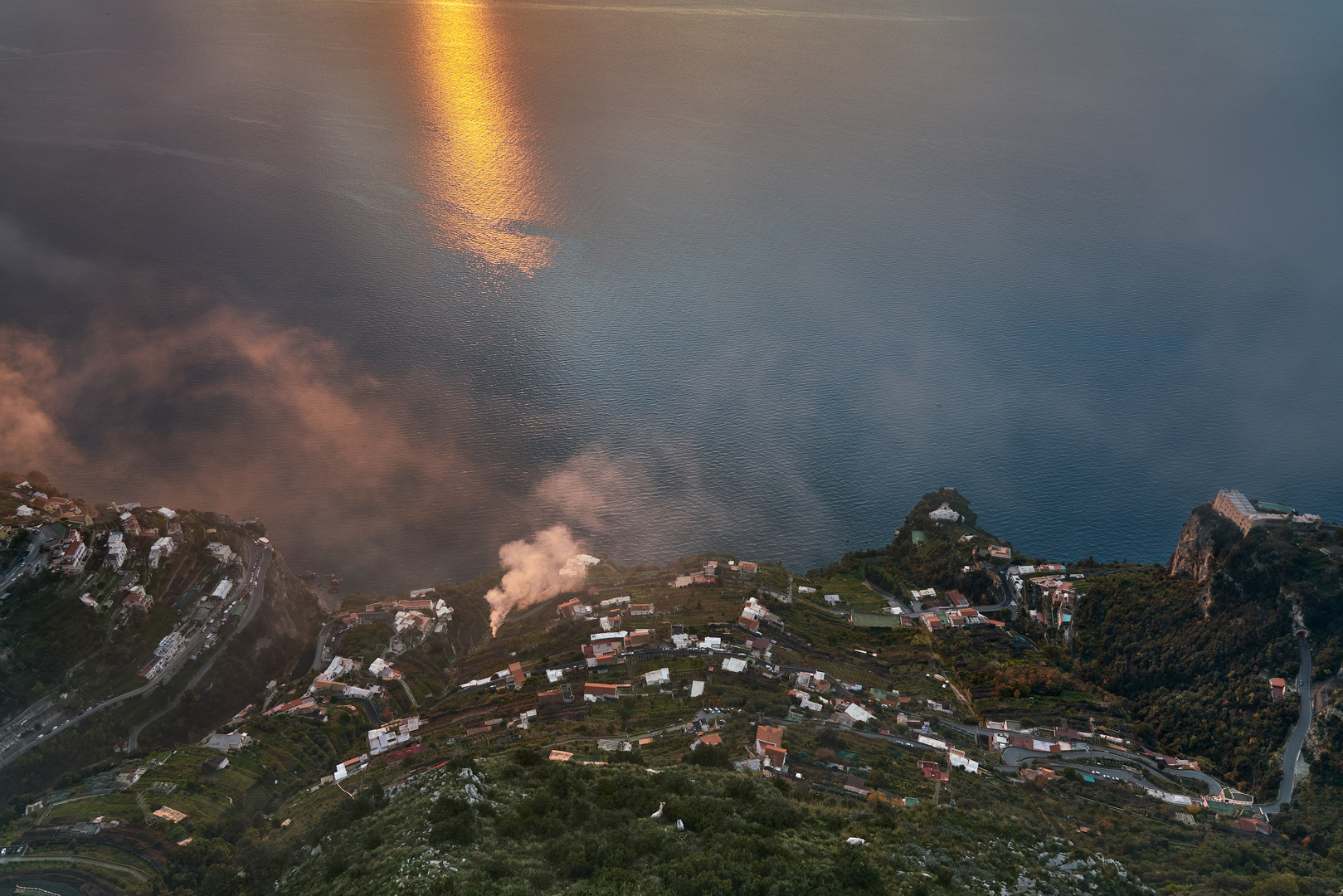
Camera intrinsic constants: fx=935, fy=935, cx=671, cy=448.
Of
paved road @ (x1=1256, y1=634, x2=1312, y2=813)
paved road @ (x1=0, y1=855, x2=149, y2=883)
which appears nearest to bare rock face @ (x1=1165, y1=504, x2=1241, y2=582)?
paved road @ (x1=1256, y1=634, x2=1312, y2=813)

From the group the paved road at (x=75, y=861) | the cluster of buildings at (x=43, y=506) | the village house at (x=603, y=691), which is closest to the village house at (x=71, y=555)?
the cluster of buildings at (x=43, y=506)

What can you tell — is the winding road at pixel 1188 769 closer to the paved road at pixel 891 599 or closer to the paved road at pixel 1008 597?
the paved road at pixel 891 599

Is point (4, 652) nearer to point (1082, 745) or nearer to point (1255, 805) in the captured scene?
point (1082, 745)

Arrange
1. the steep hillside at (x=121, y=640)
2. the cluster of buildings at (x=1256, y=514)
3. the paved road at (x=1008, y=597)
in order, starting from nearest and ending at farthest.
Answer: the steep hillside at (x=121, y=640), the cluster of buildings at (x=1256, y=514), the paved road at (x=1008, y=597)

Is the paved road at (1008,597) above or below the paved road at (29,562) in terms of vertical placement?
below

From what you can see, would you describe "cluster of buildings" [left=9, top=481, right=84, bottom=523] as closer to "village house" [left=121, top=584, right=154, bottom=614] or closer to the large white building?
"village house" [left=121, top=584, right=154, bottom=614]

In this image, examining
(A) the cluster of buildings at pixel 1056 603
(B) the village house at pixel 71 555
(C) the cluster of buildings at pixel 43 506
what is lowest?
(A) the cluster of buildings at pixel 1056 603
